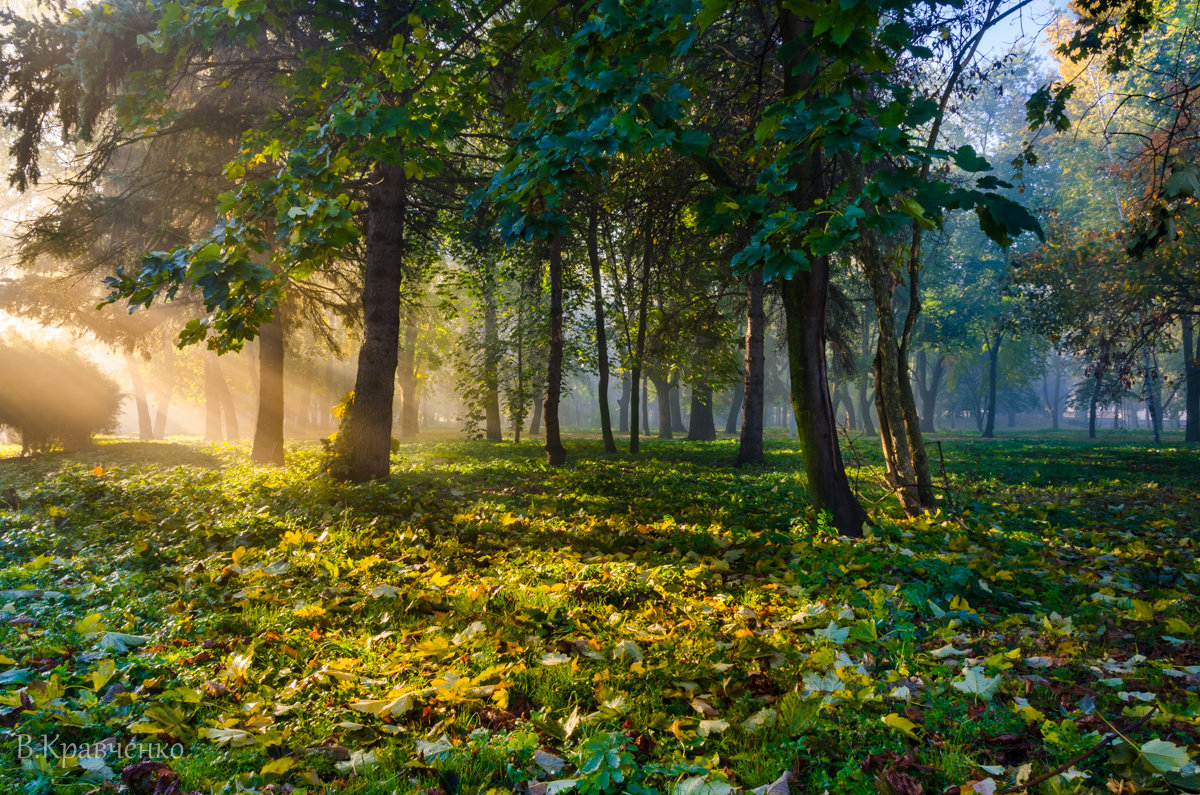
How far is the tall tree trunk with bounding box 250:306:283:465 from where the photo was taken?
1225cm

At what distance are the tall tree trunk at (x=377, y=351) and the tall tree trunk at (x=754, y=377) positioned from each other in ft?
23.3

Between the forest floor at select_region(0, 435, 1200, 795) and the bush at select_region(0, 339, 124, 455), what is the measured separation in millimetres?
11258

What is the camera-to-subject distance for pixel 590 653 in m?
3.05

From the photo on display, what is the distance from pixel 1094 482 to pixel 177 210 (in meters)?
18.0

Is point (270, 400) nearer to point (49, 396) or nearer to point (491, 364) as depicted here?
point (491, 364)

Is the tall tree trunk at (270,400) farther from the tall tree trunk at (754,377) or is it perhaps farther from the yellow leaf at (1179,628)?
the yellow leaf at (1179,628)

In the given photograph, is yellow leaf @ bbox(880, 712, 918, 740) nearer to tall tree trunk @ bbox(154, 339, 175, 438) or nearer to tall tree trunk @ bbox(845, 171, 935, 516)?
tall tree trunk @ bbox(845, 171, 935, 516)

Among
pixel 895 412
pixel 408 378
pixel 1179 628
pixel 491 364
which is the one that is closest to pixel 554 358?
pixel 491 364

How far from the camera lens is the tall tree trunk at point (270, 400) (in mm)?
12250

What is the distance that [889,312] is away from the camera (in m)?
6.01

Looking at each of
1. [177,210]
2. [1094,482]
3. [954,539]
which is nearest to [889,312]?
[954,539]

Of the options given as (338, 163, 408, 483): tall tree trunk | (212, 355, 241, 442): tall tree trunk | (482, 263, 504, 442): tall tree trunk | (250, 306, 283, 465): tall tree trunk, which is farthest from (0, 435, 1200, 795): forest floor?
(212, 355, 241, 442): tall tree trunk

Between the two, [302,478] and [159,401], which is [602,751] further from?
[159,401]

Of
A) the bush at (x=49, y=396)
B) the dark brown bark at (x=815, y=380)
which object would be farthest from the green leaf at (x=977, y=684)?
the bush at (x=49, y=396)
